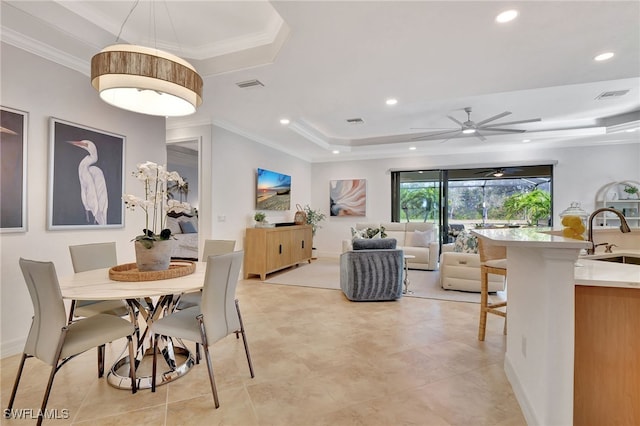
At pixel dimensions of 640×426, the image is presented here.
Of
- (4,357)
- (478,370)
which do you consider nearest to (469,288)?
(478,370)

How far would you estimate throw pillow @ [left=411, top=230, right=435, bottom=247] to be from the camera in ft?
21.4

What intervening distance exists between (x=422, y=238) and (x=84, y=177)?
19.2 ft

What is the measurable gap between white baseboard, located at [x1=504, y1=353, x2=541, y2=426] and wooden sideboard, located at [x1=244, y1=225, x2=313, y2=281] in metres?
3.86

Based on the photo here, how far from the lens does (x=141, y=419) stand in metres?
1.74

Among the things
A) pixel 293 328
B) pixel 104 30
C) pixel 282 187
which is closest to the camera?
pixel 104 30

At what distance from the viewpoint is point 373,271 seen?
400 centimetres

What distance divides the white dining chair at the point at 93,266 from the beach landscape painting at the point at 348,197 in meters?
5.71

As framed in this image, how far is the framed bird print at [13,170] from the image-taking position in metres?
2.40

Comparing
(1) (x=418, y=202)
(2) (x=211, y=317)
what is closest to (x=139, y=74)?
(2) (x=211, y=317)

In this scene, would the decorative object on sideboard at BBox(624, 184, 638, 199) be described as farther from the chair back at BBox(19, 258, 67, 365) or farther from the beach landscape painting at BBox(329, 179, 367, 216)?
the chair back at BBox(19, 258, 67, 365)

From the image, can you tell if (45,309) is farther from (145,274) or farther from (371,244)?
(371,244)

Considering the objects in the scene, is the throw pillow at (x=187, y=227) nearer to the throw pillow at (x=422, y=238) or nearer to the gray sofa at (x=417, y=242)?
the gray sofa at (x=417, y=242)

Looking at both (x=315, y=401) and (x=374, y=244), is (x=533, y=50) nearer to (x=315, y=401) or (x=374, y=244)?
(x=374, y=244)

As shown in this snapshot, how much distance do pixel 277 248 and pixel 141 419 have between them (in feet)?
13.1
